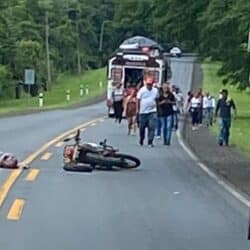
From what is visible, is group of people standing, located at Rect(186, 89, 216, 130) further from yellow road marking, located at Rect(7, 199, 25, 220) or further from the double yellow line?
yellow road marking, located at Rect(7, 199, 25, 220)

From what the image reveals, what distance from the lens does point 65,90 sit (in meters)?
89.8

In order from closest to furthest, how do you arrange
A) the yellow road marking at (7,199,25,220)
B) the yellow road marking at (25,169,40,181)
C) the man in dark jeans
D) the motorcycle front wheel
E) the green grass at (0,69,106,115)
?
the yellow road marking at (7,199,25,220) < the yellow road marking at (25,169,40,181) < the motorcycle front wheel < the man in dark jeans < the green grass at (0,69,106,115)

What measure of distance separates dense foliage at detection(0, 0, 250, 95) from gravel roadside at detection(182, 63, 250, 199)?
3870 millimetres

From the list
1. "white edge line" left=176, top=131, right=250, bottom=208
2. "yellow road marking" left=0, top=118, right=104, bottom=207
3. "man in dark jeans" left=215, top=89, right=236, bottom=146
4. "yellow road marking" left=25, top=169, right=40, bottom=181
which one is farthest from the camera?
"man in dark jeans" left=215, top=89, right=236, bottom=146

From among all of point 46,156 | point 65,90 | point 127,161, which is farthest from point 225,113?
point 65,90

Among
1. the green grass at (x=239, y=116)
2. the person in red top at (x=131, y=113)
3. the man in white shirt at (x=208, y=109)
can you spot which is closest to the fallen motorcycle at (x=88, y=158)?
the green grass at (x=239, y=116)

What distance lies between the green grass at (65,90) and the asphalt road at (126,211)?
148 ft

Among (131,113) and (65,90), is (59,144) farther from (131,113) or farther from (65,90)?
(65,90)

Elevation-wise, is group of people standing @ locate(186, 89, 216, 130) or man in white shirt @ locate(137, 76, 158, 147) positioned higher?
man in white shirt @ locate(137, 76, 158, 147)

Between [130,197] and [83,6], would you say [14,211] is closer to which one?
[130,197]

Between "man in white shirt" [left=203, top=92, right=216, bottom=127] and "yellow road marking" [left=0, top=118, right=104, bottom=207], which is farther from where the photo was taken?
"man in white shirt" [left=203, top=92, right=216, bottom=127]

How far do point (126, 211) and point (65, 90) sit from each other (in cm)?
7590

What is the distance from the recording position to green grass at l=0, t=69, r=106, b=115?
6989 cm

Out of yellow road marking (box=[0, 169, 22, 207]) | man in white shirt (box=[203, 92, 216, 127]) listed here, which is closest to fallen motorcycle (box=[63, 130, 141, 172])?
yellow road marking (box=[0, 169, 22, 207])
